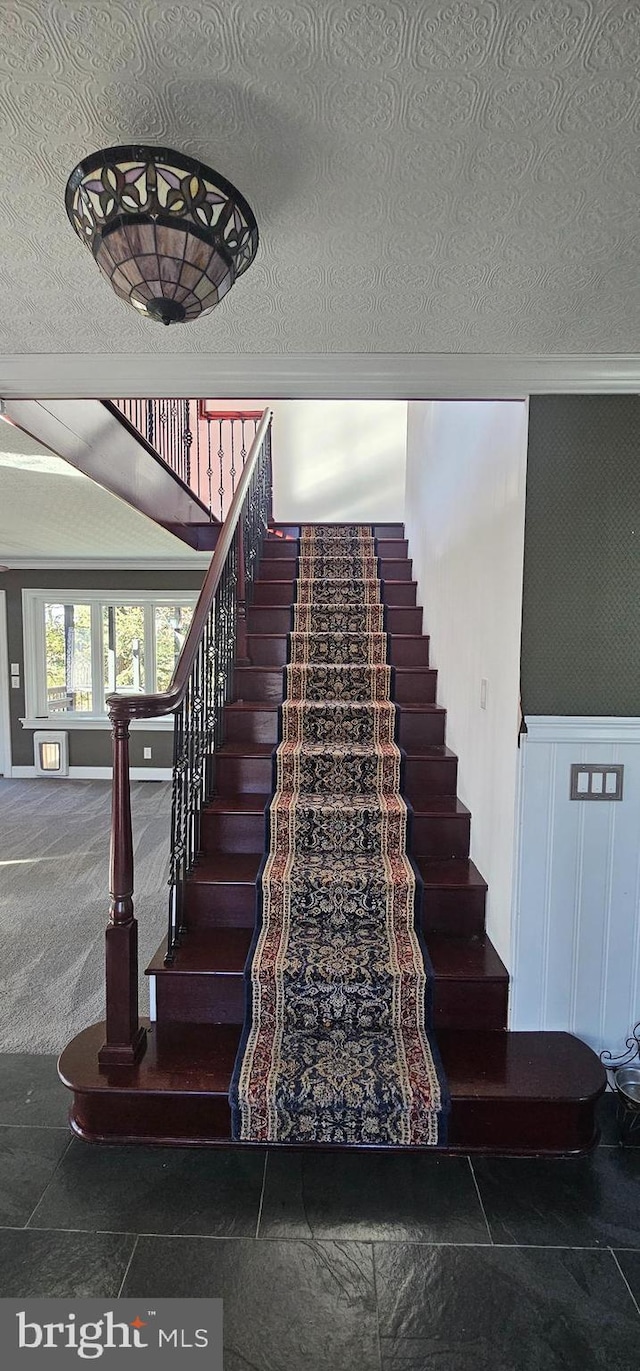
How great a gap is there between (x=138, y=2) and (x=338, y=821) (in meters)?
2.31

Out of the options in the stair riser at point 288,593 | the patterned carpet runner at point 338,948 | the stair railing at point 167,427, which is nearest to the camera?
the patterned carpet runner at point 338,948

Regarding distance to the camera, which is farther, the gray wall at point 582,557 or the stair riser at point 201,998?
the stair riser at point 201,998

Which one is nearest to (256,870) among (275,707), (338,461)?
(275,707)

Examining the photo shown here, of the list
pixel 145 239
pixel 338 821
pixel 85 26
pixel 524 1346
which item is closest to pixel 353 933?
pixel 338 821

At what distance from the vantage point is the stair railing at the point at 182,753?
1.94 meters

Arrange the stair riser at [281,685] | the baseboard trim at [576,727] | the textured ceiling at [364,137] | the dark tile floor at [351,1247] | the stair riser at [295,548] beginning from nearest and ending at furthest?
the textured ceiling at [364,137]
the dark tile floor at [351,1247]
the baseboard trim at [576,727]
the stair riser at [281,685]
the stair riser at [295,548]

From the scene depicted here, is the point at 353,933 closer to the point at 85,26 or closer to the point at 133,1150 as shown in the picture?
the point at 133,1150

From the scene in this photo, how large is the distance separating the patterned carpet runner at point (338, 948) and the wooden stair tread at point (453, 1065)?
0.09 metres

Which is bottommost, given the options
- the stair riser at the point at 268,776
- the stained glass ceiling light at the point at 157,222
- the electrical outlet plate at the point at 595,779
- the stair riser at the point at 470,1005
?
the stair riser at the point at 470,1005

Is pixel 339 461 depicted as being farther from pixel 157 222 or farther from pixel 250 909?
pixel 157 222

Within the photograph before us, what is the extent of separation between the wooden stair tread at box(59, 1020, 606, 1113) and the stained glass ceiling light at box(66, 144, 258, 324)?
2.04 meters

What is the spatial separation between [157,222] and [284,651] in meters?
2.71

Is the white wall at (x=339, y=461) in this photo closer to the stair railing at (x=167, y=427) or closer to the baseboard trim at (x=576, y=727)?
the stair railing at (x=167, y=427)

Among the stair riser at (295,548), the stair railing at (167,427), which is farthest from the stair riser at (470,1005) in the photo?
the stair riser at (295,548)
